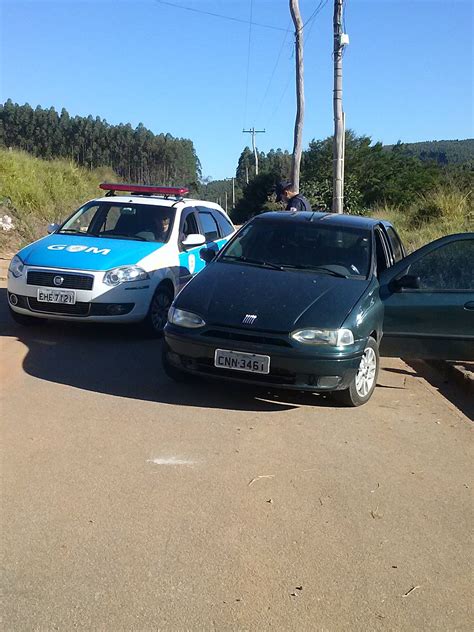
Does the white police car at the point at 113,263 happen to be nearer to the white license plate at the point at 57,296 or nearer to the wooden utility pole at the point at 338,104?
the white license plate at the point at 57,296

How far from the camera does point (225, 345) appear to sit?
17.2 feet

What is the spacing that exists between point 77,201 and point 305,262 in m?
16.5

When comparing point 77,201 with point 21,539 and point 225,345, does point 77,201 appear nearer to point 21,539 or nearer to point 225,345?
point 225,345

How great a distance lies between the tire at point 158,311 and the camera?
7846 mm

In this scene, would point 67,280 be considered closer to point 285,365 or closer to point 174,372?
point 174,372

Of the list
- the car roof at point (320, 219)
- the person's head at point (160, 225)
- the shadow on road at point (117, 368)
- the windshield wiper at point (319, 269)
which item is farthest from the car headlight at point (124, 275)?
the windshield wiper at point (319, 269)

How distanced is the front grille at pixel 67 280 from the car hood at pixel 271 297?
1.73 m

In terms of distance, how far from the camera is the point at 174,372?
19.0ft

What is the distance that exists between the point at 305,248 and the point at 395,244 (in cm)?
143

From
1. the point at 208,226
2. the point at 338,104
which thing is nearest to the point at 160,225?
the point at 208,226

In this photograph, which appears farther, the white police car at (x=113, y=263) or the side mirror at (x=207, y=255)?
the white police car at (x=113, y=263)

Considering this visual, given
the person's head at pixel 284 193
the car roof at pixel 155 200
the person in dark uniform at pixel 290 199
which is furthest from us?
the person's head at pixel 284 193

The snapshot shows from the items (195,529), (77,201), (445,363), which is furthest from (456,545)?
(77,201)

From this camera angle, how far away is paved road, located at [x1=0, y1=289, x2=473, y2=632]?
287 centimetres
